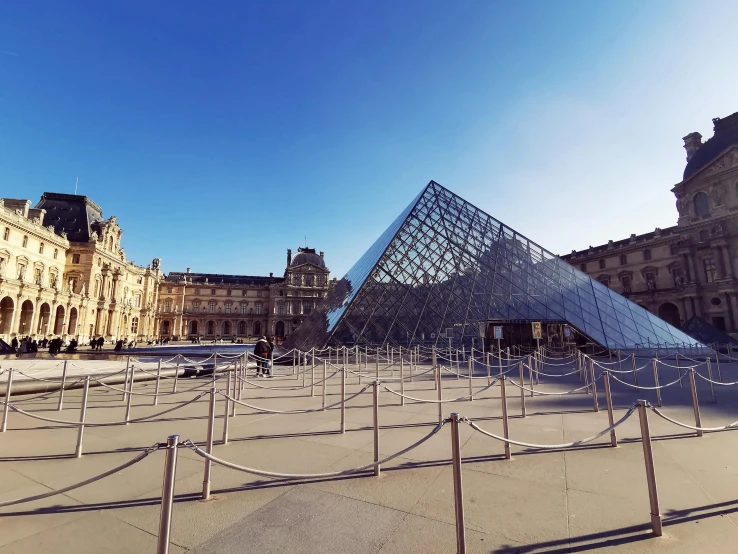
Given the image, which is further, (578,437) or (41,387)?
(41,387)

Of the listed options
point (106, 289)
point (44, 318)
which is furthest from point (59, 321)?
point (106, 289)

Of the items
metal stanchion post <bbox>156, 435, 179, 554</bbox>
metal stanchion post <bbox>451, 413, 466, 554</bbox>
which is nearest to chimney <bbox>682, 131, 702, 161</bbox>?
metal stanchion post <bbox>451, 413, 466, 554</bbox>

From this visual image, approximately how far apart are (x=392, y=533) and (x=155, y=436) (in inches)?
148

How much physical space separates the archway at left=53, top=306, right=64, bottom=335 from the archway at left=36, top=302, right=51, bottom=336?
1255 millimetres

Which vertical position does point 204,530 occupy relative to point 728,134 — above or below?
below

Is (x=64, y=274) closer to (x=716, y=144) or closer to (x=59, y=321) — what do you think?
(x=59, y=321)

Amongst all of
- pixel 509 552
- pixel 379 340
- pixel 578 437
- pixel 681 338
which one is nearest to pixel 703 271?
pixel 681 338

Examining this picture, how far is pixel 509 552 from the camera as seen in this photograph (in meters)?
2.23

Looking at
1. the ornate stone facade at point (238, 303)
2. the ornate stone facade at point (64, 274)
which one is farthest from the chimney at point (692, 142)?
the ornate stone facade at point (64, 274)

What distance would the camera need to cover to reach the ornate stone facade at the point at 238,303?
230 feet

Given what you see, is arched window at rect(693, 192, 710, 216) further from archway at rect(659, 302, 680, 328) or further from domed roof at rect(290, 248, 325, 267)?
domed roof at rect(290, 248, 325, 267)

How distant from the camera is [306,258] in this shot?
76.5 meters

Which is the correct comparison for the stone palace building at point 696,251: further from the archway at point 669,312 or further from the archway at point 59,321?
the archway at point 59,321

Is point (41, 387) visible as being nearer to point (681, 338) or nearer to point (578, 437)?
point (578, 437)
